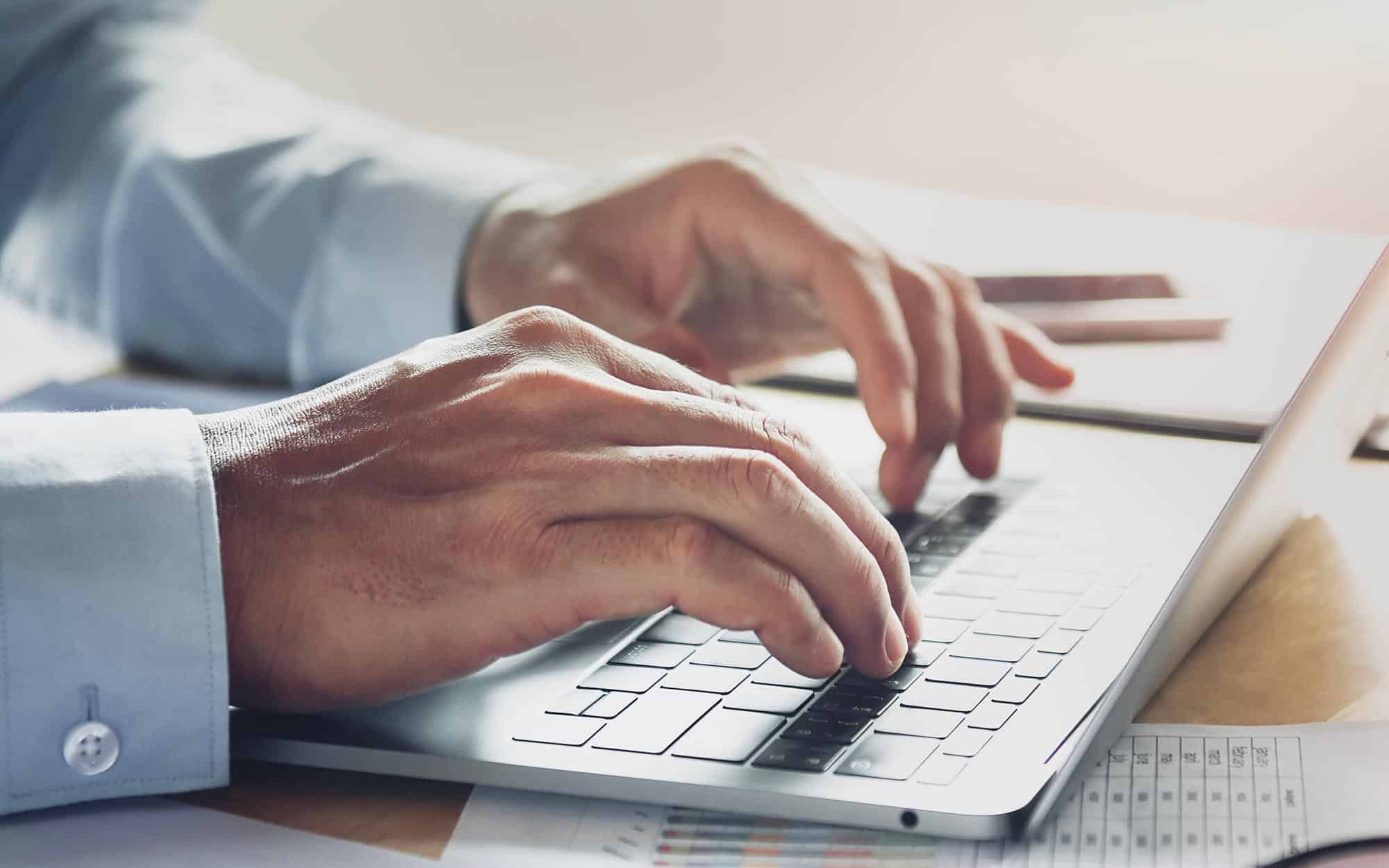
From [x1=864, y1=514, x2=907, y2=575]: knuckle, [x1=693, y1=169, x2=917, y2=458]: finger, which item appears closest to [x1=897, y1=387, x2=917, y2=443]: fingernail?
[x1=693, y1=169, x2=917, y2=458]: finger

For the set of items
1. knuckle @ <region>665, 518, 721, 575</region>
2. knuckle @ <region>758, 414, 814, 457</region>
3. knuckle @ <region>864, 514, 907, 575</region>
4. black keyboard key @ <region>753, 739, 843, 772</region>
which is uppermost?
knuckle @ <region>758, 414, 814, 457</region>

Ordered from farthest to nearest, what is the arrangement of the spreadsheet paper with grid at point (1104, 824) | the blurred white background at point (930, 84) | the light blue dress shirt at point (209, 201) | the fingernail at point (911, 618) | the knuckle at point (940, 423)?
the blurred white background at point (930, 84) → the light blue dress shirt at point (209, 201) → the knuckle at point (940, 423) → the fingernail at point (911, 618) → the spreadsheet paper with grid at point (1104, 824)

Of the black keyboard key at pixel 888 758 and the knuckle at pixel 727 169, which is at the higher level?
the knuckle at pixel 727 169

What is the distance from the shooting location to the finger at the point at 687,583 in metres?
0.44

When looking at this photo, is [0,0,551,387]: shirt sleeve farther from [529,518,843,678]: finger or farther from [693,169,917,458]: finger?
[529,518,843,678]: finger

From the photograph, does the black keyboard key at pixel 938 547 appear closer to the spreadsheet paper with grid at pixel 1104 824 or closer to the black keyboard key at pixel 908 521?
the black keyboard key at pixel 908 521

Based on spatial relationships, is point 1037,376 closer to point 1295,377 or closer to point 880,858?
point 1295,377

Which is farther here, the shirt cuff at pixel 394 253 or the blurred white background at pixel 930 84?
the blurred white background at pixel 930 84

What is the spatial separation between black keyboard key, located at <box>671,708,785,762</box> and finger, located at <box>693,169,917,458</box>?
0.26 metres

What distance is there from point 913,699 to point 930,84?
4.28 ft

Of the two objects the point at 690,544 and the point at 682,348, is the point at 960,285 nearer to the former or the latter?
the point at 682,348

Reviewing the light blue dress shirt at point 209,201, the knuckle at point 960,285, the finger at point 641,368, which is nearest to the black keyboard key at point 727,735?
the finger at point 641,368

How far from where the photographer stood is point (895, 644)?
462mm

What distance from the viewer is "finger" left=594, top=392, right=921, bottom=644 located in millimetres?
475
